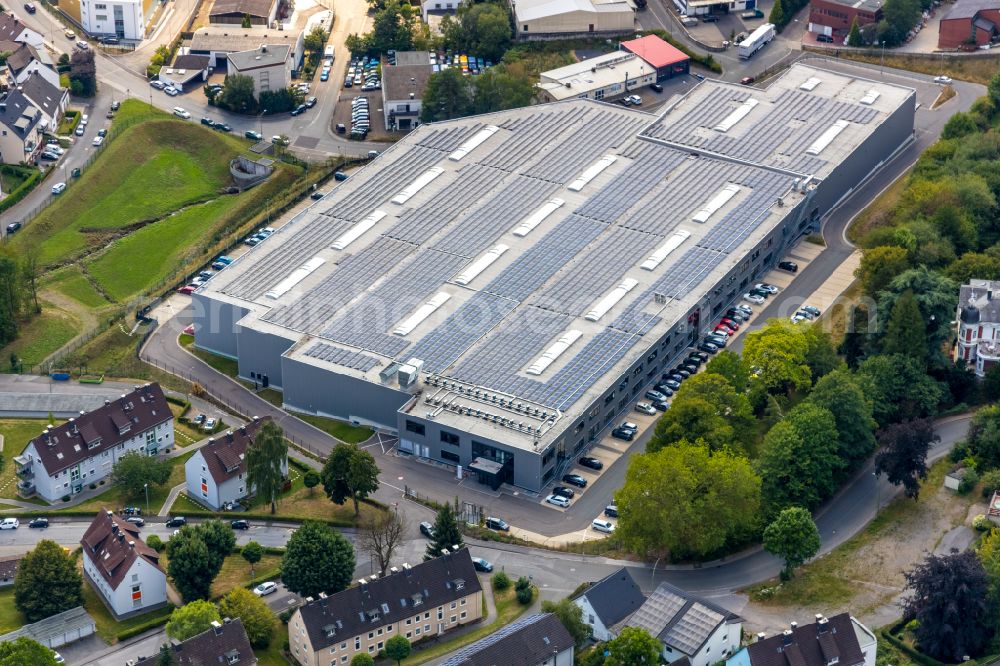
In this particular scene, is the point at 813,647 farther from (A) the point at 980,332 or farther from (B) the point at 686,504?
(A) the point at 980,332

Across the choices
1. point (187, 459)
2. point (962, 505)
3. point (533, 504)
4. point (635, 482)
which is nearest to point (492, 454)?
point (533, 504)

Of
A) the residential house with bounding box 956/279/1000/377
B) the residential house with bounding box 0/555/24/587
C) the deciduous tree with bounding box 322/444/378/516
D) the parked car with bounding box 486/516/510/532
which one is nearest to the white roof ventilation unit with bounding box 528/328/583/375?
the parked car with bounding box 486/516/510/532

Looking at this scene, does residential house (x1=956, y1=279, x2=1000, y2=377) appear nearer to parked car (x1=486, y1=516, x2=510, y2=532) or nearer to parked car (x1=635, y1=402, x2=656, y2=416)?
parked car (x1=635, y1=402, x2=656, y2=416)

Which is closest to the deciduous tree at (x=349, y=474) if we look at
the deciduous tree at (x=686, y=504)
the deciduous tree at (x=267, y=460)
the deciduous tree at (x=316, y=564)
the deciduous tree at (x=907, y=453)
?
the deciduous tree at (x=267, y=460)

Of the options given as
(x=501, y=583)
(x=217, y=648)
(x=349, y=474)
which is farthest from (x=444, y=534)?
(x=217, y=648)

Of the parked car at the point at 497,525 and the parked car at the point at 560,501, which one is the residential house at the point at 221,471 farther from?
the parked car at the point at 560,501
